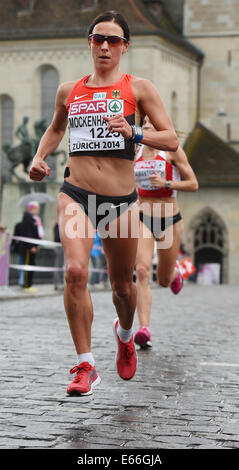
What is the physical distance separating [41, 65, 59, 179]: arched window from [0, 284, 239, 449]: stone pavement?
36307 millimetres

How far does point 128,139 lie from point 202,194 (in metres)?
41.6

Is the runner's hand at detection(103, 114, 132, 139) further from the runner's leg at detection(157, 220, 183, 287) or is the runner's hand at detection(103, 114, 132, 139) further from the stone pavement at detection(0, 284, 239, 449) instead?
the runner's leg at detection(157, 220, 183, 287)

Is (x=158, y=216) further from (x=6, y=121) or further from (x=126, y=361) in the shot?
(x=6, y=121)

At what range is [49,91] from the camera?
47.7m

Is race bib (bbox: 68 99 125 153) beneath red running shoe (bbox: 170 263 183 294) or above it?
above

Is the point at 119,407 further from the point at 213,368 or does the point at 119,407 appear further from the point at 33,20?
the point at 33,20

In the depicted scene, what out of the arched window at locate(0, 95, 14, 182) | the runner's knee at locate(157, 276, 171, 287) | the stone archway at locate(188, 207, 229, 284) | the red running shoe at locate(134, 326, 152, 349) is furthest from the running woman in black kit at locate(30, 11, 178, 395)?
the arched window at locate(0, 95, 14, 182)

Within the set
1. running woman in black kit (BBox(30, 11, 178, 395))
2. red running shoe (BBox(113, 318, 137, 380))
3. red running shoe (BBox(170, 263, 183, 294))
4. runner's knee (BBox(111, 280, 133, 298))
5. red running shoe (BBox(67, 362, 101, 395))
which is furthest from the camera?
red running shoe (BBox(170, 263, 183, 294))

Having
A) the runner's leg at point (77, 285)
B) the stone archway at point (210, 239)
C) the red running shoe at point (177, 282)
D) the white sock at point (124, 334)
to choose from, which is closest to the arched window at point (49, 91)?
the stone archway at point (210, 239)

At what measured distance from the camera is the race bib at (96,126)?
19.5 ft

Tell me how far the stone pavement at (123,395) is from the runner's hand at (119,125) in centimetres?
160

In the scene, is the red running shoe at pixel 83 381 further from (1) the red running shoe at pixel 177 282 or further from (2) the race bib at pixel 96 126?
(1) the red running shoe at pixel 177 282

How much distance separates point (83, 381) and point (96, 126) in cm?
150

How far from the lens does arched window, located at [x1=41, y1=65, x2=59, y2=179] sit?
47469mm
